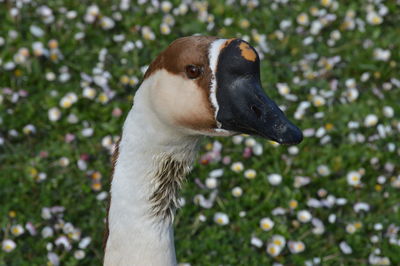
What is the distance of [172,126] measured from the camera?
1923 millimetres

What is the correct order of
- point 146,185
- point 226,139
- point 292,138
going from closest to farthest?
point 292,138 → point 146,185 → point 226,139

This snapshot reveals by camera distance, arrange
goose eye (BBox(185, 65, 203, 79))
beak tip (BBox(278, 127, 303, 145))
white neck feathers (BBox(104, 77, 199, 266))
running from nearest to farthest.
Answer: beak tip (BBox(278, 127, 303, 145)) < goose eye (BBox(185, 65, 203, 79)) < white neck feathers (BBox(104, 77, 199, 266))

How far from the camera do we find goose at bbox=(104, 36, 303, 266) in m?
1.80

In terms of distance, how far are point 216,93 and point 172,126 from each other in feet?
0.67

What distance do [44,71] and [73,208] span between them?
144 centimetres

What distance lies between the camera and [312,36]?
526cm

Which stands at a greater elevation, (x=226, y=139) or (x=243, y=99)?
(x=243, y=99)

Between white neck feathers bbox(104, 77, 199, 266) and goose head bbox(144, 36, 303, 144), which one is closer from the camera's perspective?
goose head bbox(144, 36, 303, 144)

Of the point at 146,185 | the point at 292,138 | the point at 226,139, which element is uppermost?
the point at 292,138

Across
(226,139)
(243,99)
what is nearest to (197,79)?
(243,99)

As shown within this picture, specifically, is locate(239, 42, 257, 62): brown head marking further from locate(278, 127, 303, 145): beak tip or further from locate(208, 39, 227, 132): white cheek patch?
locate(278, 127, 303, 145): beak tip

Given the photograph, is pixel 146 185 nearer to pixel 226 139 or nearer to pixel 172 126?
pixel 172 126

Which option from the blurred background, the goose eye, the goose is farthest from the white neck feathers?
the blurred background

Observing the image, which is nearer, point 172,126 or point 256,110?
point 256,110
